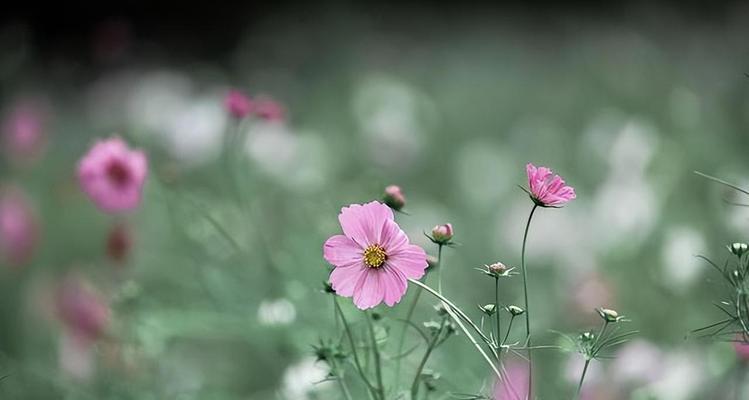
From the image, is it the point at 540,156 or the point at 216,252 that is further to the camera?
the point at 540,156

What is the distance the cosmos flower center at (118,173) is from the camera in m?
0.84

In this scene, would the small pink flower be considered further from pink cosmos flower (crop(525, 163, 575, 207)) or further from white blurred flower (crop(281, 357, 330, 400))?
pink cosmos flower (crop(525, 163, 575, 207))

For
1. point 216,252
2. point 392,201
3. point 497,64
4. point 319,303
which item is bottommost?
point 392,201

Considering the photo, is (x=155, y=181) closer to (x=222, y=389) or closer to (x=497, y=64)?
(x=222, y=389)

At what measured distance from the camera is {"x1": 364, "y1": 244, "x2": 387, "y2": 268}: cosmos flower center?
1.76 feet

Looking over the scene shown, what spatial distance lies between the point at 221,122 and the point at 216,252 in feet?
1.80

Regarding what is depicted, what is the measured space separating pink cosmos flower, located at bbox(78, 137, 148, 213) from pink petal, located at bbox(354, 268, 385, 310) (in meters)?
0.35

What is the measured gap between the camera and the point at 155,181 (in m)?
1.06

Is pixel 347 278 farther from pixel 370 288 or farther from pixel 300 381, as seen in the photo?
pixel 300 381

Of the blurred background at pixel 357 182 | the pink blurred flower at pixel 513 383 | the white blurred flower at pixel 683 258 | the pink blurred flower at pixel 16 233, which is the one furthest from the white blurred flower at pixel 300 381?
the pink blurred flower at pixel 16 233

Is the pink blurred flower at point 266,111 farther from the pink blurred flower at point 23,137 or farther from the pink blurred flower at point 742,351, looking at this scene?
the pink blurred flower at point 23,137

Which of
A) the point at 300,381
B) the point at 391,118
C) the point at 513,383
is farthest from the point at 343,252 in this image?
the point at 391,118

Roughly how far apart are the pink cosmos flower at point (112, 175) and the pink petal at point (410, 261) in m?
0.36

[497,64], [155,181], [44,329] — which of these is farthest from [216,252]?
→ [497,64]
